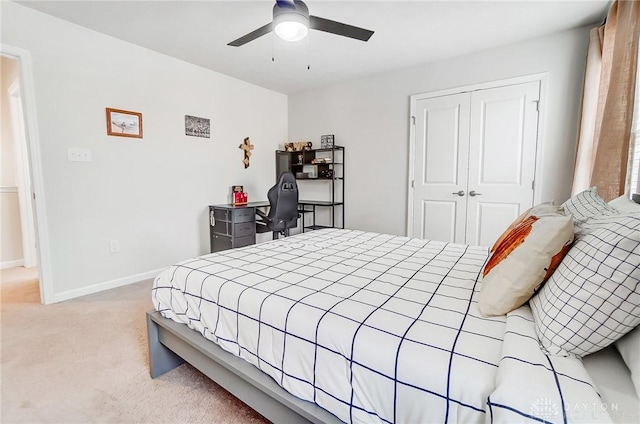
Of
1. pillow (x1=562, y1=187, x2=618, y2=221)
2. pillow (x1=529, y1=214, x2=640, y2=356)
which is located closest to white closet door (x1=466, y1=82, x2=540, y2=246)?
pillow (x1=562, y1=187, x2=618, y2=221)

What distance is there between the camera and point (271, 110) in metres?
4.59

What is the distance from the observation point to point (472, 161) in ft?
10.8

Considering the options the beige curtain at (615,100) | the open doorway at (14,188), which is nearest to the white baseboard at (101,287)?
the open doorway at (14,188)

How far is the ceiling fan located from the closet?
1.82 m

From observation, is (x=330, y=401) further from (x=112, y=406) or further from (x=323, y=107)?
(x=323, y=107)

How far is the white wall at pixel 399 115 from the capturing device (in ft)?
9.24

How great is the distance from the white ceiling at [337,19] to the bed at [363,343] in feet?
6.64

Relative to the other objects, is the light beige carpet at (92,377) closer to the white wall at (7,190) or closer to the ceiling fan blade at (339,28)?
the white wall at (7,190)

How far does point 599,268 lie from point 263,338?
107cm

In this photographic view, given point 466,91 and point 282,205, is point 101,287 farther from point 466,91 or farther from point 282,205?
point 466,91

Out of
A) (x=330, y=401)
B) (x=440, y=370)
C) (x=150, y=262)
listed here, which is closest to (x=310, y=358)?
(x=330, y=401)

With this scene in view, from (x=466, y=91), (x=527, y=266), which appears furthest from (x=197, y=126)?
(x=527, y=266)

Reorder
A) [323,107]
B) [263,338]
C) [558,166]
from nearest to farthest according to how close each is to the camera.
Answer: [263,338]
[558,166]
[323,107]

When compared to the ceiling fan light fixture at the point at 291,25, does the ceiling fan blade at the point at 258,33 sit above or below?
above
